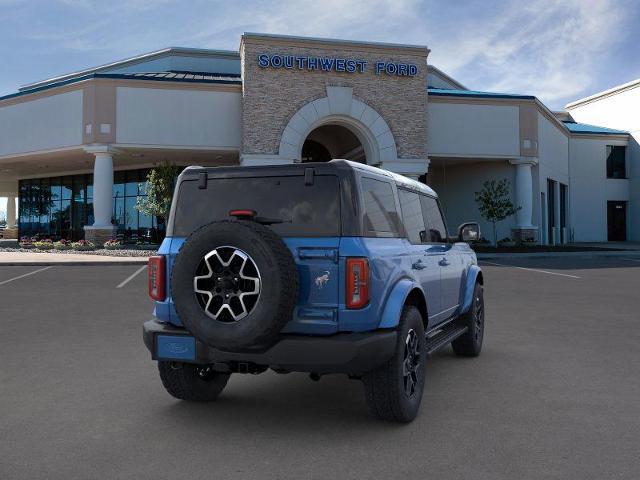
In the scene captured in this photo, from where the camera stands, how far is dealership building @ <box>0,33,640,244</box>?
2903 centimetres

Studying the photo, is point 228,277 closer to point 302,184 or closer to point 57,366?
point 302,184

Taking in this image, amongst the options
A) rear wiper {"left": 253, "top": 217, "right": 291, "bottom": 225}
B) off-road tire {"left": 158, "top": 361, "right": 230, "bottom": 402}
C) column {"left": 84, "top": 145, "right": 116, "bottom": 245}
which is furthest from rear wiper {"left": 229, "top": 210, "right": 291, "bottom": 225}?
column {"left": 84, "top": 145, "right": 116, "bottom": 245}

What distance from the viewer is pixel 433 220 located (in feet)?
20.6

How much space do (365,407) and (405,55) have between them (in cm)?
2764

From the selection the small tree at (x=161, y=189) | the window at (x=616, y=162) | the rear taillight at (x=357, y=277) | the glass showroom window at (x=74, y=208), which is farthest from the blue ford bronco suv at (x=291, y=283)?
the window at (x=616, y=162)

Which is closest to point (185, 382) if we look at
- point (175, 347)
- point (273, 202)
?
point (175, 347)

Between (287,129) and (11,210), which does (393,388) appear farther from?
(11,210)

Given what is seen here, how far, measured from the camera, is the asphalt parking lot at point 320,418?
3.67 meters

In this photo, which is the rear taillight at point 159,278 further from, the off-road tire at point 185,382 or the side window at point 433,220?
the side window at point 433,220

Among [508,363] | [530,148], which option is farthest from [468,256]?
[530,148]

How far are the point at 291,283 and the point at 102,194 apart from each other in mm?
28611

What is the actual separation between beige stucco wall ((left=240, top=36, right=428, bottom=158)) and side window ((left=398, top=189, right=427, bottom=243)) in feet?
77.3

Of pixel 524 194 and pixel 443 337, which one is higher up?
pixel 524 194

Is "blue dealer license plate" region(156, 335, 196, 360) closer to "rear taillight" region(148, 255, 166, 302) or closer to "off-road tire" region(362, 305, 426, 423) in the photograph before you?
"rear taillight" region(148, 255, 166, 302)
